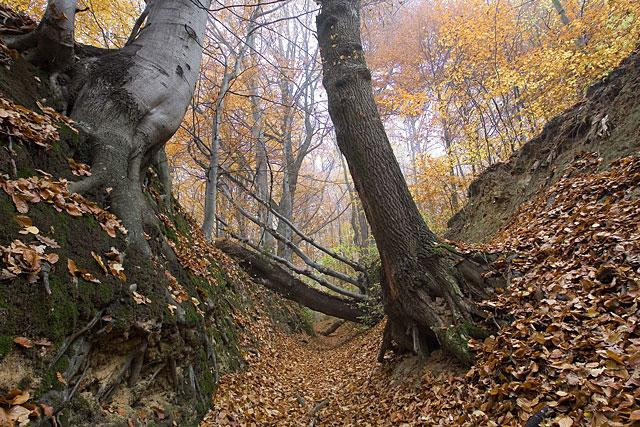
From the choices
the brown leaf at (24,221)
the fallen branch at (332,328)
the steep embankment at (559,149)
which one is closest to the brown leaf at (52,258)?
the brown leaf at (24,221)

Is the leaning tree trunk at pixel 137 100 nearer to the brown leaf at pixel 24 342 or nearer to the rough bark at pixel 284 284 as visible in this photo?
the brown leaf at pixel 24 342

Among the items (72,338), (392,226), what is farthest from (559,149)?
(72,338)

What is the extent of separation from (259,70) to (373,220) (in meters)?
12.0

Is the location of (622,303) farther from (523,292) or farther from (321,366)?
(321,366)

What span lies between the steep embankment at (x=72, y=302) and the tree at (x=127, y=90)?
175mm

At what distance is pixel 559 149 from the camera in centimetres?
700

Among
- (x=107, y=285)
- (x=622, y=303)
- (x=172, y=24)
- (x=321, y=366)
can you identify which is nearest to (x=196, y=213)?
(x=321, y=366)

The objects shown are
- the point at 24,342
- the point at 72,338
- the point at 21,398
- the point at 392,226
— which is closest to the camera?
the point at 21,398

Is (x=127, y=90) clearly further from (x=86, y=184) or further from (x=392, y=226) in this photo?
(x=392, y=226)

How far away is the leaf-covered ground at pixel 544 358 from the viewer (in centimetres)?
236

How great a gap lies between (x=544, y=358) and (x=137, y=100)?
4.75m

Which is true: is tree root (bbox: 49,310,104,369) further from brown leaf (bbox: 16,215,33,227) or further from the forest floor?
the forest floor

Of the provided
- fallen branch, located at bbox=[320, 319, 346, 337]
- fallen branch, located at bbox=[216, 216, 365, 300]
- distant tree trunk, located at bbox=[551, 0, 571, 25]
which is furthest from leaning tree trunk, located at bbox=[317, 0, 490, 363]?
distant tree trunk, located at bbox=[551, 0, 571, 25]

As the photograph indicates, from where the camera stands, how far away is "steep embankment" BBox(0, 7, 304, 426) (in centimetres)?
207
